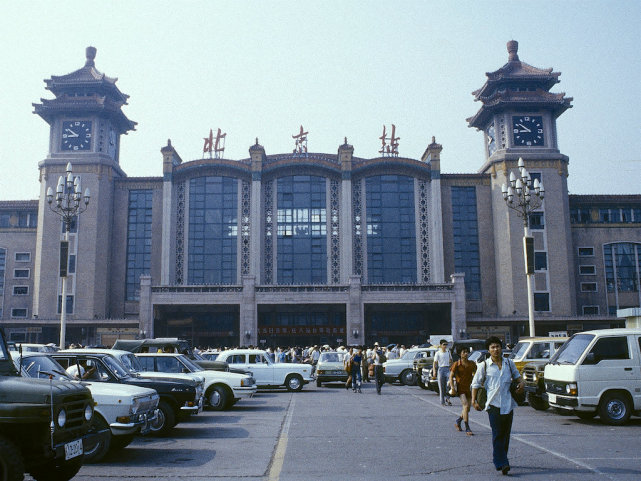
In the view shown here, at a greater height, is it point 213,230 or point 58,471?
point 213,230

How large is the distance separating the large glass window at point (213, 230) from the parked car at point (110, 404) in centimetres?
4435

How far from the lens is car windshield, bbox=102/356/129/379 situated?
39.3 feet

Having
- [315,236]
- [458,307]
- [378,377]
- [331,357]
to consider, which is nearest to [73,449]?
[378,377]

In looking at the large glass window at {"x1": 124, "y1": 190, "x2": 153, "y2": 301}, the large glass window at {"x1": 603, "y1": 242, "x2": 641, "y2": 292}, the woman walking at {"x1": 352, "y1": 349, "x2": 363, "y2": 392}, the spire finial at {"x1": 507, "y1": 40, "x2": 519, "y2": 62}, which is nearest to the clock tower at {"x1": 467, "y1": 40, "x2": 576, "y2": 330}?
the spire finial at {"x1": 507, "y1": 40, "x2": 519, "y2": 62}

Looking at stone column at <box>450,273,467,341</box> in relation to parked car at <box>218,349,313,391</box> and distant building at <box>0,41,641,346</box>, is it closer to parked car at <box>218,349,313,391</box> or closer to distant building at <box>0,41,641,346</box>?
distant building at <box>0,41,641,346</box>

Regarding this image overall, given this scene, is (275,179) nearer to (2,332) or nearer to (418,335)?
(418,335)

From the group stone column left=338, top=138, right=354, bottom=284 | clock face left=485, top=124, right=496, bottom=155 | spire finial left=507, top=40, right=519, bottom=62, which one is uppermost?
spire finial left=507, top=40, right=519, bottom=62

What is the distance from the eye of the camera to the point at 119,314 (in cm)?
5525

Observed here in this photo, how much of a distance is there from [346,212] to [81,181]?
22442 mm

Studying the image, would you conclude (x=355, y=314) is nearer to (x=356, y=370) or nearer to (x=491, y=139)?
(x=491, y=139)

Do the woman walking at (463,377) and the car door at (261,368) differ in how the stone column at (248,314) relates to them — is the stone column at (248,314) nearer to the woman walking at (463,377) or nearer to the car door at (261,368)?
the car door at (261,368)

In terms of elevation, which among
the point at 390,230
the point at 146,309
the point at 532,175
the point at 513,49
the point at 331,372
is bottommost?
the point at 331,372

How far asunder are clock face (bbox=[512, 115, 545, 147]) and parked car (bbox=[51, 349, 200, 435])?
1925 inches

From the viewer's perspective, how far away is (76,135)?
186 feet
